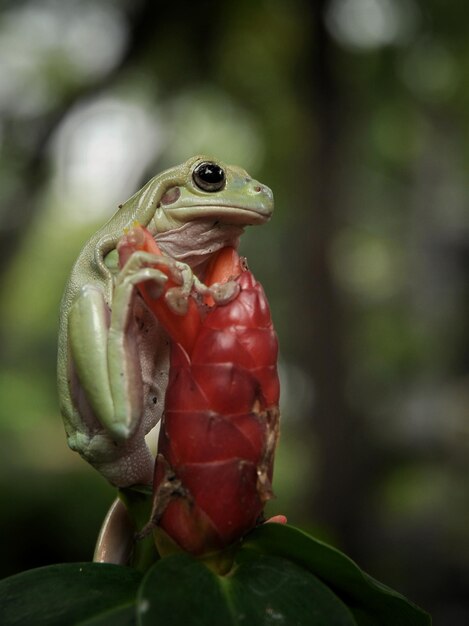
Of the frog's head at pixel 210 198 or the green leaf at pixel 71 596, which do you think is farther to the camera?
the frog's head at pixel 210 198

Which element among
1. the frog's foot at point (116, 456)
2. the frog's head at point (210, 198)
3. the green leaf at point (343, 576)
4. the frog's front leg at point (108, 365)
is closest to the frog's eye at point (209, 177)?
the frog's head at point (210, 198)

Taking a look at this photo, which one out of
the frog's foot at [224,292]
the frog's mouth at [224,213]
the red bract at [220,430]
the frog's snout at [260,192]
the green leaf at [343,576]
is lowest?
the green leaf at [343,576]

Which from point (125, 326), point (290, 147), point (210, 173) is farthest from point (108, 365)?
point (290, 147)

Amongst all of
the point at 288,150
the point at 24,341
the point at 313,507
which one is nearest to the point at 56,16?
the point at 288,150

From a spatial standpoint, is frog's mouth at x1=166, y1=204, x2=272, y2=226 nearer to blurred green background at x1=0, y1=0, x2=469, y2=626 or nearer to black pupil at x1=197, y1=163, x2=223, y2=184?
black pupil at x1=197, y1=163, x2=223, y2=184

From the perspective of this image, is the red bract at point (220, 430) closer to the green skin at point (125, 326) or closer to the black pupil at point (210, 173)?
the green skin at point (125, 326)
